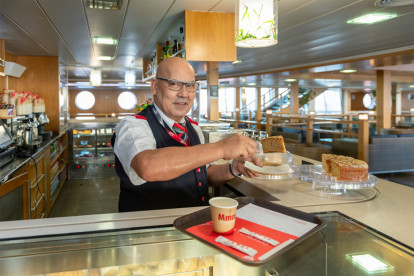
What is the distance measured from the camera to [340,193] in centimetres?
157

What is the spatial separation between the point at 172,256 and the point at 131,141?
1.90ft

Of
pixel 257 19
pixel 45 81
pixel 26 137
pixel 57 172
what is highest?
pixel 45 81

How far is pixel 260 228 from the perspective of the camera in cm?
99

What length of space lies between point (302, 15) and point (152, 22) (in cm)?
186

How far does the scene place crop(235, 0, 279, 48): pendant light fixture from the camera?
225 cm

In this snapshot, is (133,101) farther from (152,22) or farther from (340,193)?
(340,193)

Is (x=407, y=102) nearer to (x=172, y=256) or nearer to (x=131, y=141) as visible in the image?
(x=131, y=141)

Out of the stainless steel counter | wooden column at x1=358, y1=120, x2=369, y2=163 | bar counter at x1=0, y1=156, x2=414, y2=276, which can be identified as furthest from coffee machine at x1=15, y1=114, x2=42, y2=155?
wooden column at x1=358, y1=120, x2=369, y2=163

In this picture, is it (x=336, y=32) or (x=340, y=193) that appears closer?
(x=340, y=193)

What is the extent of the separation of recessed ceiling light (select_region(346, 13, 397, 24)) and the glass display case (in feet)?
12.2

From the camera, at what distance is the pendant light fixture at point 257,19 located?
2.25 meters

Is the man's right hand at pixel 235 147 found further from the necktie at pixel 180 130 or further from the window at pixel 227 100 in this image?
the window at pixel 227 100

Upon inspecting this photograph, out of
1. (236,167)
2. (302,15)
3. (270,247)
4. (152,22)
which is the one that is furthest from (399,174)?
(270,247)

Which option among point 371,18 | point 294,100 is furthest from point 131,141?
point 294,100
